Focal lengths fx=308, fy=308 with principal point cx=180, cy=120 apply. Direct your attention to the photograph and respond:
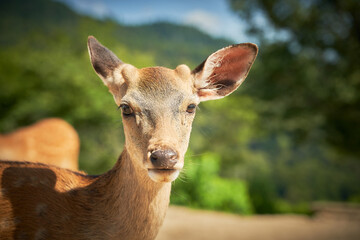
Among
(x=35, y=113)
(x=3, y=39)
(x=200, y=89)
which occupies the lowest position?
(x=200, y=89)

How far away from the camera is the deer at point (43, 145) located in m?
6.47

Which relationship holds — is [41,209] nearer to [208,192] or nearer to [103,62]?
[103,62]

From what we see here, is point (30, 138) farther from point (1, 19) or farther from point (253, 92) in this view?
point (1, 19)

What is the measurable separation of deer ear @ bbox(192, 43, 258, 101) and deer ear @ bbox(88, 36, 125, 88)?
0.68 m

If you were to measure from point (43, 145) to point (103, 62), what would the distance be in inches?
185

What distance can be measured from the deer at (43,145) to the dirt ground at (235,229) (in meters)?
2.82

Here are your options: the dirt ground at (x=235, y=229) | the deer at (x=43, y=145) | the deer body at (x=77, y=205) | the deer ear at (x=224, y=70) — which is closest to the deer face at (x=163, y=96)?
the deer ear at (x=224, y=70)

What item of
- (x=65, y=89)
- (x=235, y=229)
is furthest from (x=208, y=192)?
(x=65, y=89)

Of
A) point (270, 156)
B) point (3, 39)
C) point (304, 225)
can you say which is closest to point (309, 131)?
point (304, 225)

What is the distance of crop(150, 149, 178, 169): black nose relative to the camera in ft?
6.52

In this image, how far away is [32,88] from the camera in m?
16.1

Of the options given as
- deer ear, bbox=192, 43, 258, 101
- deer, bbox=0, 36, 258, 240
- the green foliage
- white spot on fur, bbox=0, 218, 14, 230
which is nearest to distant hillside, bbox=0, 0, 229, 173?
the green foliage

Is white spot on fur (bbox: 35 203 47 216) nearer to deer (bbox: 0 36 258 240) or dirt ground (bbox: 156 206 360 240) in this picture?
deer (bbox: 0 36 258 240)

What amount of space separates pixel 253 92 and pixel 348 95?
4.15 metres
